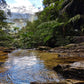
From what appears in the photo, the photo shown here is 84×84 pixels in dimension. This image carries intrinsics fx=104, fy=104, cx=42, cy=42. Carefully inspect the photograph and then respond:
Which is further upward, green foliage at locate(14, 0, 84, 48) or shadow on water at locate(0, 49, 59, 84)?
green foliage at locate(14, 0, 84, 48)

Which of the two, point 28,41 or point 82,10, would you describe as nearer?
point 82,10

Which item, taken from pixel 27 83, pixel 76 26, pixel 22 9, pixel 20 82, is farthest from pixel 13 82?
pixel 22 9

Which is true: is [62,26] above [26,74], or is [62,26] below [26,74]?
above

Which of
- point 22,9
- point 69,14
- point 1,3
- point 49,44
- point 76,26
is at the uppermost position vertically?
point 22,9

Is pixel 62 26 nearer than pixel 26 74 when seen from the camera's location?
No

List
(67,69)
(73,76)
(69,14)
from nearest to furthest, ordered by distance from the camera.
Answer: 1. (73,76)
2. (67,69)
3. (69,14)

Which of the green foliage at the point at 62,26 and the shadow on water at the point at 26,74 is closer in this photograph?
the shadow on water at the point at 26,74

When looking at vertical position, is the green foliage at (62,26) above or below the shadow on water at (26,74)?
above

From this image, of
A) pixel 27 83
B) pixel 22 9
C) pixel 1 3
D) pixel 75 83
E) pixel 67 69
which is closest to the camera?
pixel 75 83

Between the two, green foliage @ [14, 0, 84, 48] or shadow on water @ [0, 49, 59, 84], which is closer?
shadow on water @ [0, 49, 59, 84]

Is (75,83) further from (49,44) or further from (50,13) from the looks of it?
(50,13)

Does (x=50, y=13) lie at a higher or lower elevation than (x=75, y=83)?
higher

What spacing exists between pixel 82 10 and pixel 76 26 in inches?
51.6

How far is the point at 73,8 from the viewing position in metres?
8.30
